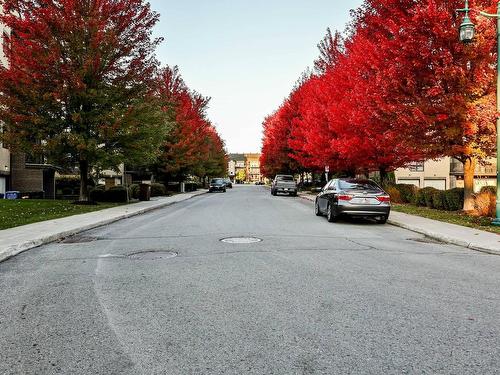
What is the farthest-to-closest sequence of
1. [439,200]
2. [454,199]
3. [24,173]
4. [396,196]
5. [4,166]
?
[24,173], [4,166], [396,196], [439,200], [454,199]

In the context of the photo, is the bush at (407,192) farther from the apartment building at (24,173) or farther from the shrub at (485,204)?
the apartment building at (24,173)

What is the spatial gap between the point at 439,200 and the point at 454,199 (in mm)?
896

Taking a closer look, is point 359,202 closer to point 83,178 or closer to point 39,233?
point 39,233

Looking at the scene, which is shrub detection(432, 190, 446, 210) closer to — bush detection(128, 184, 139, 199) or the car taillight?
the car taillight

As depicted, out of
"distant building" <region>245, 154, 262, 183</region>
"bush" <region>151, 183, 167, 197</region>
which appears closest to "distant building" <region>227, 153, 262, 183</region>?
"distant building" <region>245, 154, 262, 183</region>

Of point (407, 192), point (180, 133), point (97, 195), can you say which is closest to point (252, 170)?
point (180, 133)

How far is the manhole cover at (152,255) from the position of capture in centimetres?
762

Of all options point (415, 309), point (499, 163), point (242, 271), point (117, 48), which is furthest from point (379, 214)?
point (117, 48)

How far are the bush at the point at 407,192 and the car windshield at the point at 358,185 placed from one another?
29.2ft

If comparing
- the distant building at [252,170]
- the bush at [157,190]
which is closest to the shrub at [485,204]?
the bush at [157,190]

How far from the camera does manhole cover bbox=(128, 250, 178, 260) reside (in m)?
7.62

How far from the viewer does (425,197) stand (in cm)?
2008

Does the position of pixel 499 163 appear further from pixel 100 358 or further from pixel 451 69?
pixel 100 358

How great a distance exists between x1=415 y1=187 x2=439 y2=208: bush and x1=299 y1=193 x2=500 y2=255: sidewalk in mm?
6173
